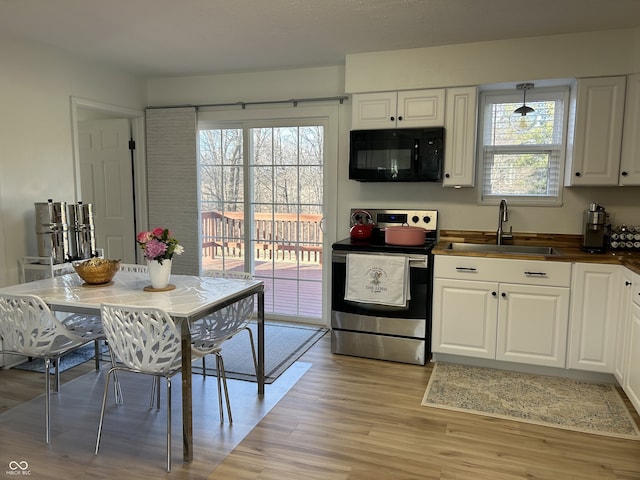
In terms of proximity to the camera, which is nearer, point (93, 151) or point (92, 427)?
point (92, 427)

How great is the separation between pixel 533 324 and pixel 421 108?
5.91 feet

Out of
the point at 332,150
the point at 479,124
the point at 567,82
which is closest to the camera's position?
the point at 567,82

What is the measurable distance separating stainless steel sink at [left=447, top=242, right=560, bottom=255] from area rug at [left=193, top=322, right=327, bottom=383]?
145 centimetres

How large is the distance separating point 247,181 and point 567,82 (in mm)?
2836

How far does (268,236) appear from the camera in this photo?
453cm

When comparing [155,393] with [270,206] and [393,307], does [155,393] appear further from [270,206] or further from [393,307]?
[270,206]

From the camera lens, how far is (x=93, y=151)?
475 cm

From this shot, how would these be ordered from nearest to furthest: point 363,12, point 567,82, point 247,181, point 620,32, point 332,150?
point 363,12 < point 620,32 < point 567,82 < point 332,150 < point 247,181

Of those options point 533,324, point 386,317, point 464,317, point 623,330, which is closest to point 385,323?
point 386,317

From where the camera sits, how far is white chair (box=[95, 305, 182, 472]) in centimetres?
210

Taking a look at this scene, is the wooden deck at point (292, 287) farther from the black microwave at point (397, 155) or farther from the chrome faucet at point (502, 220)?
the chrome faucet at point (502, 220)

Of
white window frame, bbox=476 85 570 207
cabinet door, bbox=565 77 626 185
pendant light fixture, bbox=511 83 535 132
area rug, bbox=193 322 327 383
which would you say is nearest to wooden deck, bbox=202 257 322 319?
area rug, bbox=193 322 327 383

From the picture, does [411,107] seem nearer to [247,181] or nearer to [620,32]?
[620,32]

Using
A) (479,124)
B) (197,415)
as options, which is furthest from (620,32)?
(197,415)
